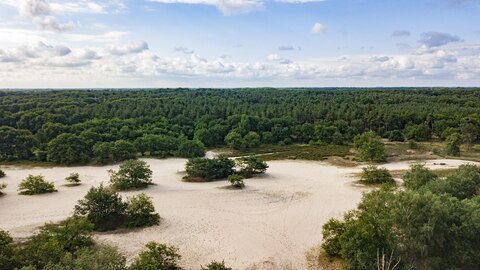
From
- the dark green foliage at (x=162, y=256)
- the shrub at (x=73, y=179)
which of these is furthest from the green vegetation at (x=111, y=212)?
the shrub at (x=73, y=179)

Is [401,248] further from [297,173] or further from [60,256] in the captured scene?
[297,173]

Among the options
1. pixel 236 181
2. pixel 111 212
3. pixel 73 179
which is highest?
pixel 111 212

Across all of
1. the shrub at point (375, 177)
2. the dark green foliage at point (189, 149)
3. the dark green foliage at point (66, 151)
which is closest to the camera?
the shrub at point (375, 177)

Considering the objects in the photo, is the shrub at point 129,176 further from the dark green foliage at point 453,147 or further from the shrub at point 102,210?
the dark green foliage at point 453,147

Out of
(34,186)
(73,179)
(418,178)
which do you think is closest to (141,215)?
(34,186)

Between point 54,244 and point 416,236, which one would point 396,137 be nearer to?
point 416,236

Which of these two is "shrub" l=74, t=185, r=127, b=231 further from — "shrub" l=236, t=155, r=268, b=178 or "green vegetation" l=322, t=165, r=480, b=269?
"shrub" l=236, t=155, r=268, b=178
